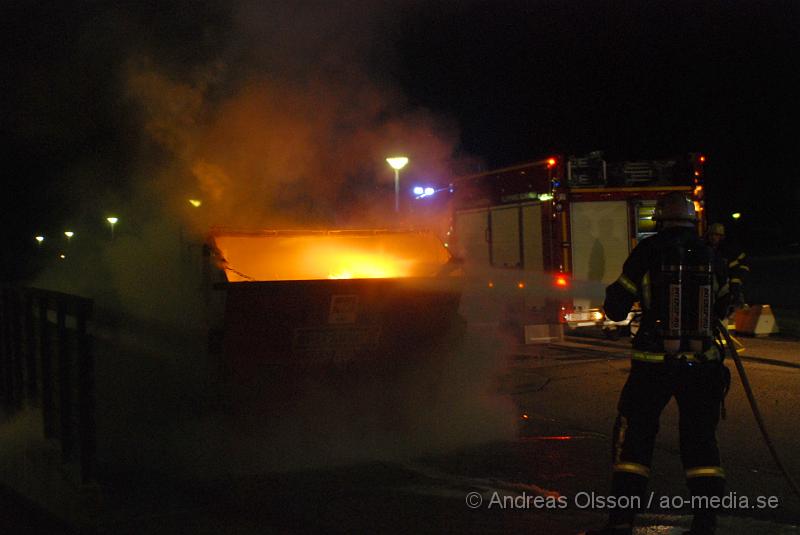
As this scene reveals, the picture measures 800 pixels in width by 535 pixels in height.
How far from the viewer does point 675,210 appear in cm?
425

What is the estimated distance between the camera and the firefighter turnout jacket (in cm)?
399

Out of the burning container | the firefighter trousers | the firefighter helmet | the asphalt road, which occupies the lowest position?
the asphalt road

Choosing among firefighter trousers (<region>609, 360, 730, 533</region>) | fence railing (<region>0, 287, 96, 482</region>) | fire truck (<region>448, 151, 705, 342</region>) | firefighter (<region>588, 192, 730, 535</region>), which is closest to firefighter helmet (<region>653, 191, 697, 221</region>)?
firefighter (<region>588, 192, 730, 535</region>)

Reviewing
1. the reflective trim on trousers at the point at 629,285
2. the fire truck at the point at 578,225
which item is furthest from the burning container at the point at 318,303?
the fire truck at the point at 578,225

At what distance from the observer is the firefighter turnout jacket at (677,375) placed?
3.99 m

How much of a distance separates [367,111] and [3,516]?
8.26 m

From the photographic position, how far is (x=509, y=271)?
42.7 feet

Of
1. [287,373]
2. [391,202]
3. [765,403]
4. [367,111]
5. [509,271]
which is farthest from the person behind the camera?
[391,202]

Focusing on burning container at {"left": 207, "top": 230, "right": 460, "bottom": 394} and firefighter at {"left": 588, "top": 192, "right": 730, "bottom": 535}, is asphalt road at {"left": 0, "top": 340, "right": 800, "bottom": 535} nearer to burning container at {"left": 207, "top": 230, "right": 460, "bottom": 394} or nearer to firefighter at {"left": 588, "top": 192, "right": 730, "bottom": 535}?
firefighter at {"left": 588, "top": 192, "right": 730, "bottom": 535}

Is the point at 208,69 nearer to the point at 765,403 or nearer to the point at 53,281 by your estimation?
the point at 765,403

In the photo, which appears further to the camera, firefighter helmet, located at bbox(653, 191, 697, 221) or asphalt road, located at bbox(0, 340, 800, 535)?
asphalt road, located at bbox(0, 340, 800, 535)

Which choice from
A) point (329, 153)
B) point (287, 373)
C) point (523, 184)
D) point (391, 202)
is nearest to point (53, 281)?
point (391, 202)

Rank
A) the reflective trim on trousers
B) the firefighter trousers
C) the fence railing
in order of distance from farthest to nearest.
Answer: the fence railing
the reflective trim on trousers
the firefighter trousers

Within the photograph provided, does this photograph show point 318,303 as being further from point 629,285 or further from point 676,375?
point 676,375
